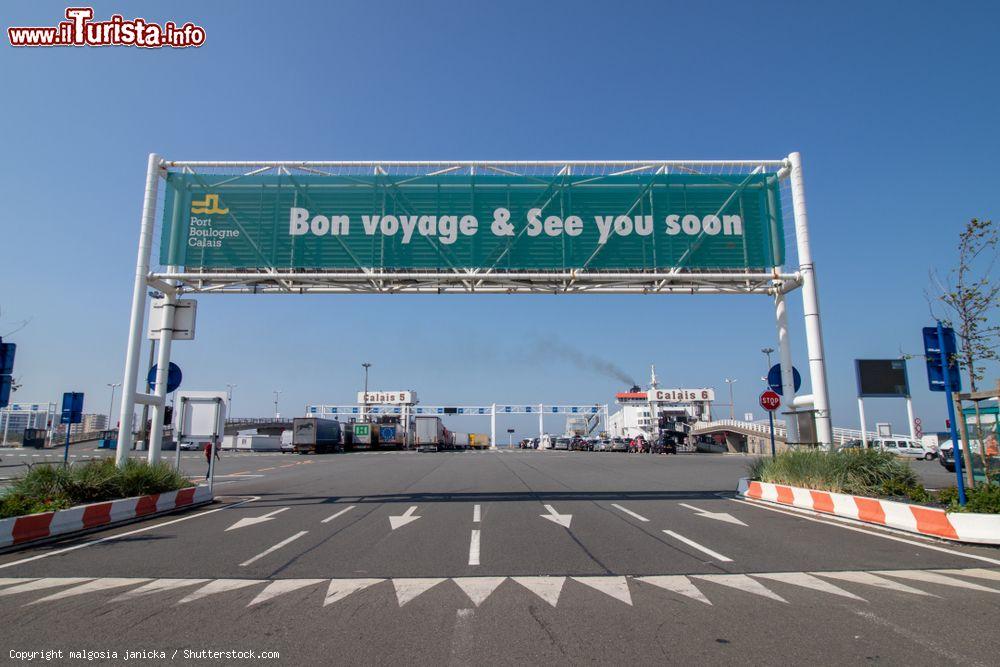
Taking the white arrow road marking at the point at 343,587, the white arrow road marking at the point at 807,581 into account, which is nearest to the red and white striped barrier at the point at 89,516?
the white arrow road marking at the point at 343,587

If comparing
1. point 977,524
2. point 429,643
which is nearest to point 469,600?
point 429,643

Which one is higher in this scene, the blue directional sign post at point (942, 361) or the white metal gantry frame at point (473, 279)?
the white metal gantry frame at point (473, 279)

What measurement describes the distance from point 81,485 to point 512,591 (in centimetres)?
1096

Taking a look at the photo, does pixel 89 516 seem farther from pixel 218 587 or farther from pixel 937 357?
pixel 937 357

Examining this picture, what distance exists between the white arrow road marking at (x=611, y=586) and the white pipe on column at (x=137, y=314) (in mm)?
12347

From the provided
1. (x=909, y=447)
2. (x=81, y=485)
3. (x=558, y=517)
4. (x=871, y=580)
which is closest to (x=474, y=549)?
(x=558, y=517)

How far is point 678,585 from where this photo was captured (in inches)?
269

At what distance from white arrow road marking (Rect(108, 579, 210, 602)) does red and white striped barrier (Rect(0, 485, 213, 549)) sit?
4.43m

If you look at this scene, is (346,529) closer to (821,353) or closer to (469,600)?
(469,600)

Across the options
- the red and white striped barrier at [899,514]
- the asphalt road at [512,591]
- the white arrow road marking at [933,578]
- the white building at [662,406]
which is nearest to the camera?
the asphalt road at [512,591]

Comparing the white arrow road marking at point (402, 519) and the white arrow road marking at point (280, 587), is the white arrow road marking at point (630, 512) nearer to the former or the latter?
the white arrow road marking at point (402, 519)

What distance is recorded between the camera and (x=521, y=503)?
14.8 m

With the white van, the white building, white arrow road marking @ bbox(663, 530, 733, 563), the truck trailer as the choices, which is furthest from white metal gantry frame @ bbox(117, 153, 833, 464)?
the white building

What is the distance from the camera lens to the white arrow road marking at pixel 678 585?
6391 mm
